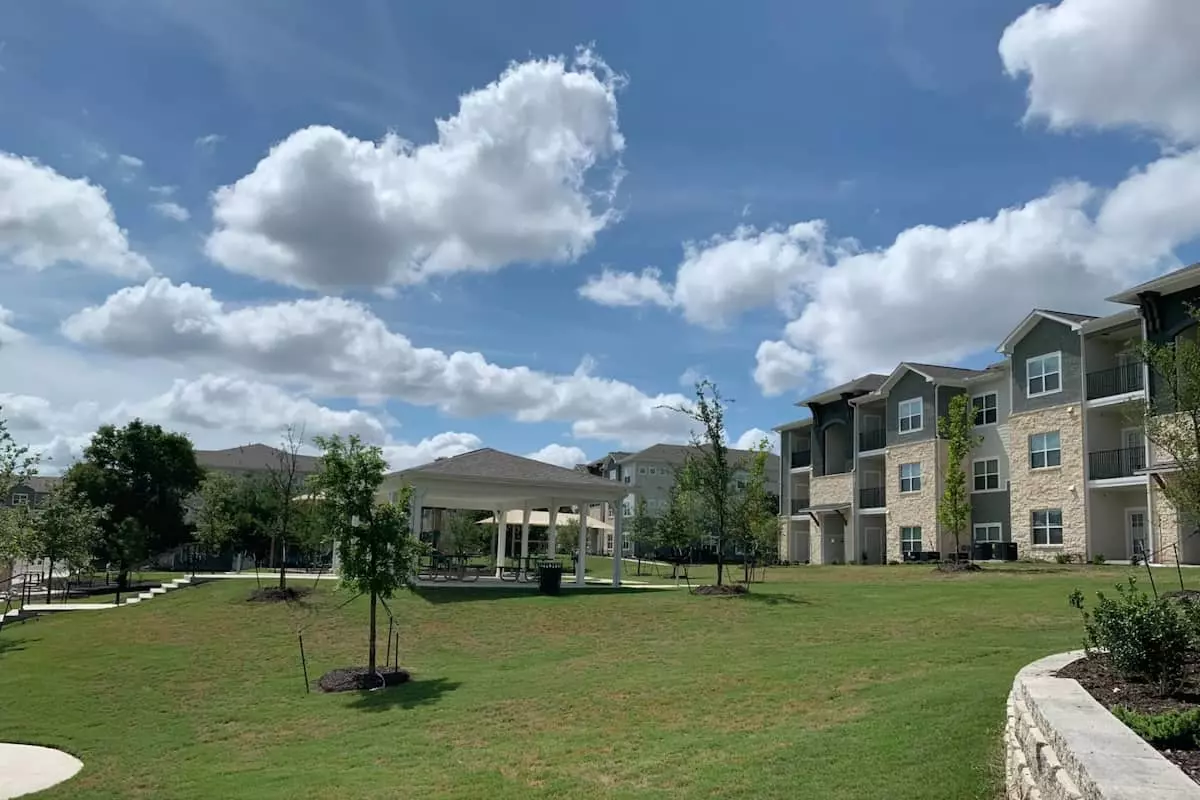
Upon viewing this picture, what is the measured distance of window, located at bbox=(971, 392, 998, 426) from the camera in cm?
3897

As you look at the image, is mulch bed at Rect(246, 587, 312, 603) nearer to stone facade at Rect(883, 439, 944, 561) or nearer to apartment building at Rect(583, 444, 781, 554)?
stone facade at Rect(883, 439, 944, 561)

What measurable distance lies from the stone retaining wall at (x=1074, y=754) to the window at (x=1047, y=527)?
2881cm

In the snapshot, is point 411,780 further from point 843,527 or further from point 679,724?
point 843,527

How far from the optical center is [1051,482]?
111ft

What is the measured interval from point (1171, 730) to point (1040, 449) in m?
31.5

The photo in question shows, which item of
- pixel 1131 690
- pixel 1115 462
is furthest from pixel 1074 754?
pixel 1115 462

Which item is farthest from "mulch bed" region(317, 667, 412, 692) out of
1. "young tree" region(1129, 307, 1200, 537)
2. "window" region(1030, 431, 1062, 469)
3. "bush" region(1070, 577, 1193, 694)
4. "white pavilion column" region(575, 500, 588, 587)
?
"window" region(1030, 431, 1062, 469)

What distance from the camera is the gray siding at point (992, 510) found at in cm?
3762

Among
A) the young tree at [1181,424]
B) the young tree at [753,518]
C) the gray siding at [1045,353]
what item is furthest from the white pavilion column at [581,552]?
the gray siding at [1045,353]

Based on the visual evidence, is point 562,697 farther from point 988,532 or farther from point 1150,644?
point 988,532

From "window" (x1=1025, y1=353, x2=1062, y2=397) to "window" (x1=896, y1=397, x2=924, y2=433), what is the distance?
675cm

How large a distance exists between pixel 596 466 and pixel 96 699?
77.4 m

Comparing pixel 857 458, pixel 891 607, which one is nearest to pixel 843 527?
pixel 857 458

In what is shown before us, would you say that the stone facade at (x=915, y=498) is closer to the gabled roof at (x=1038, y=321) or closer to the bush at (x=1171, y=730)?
the gabled roof at (x=1038, y=321)
